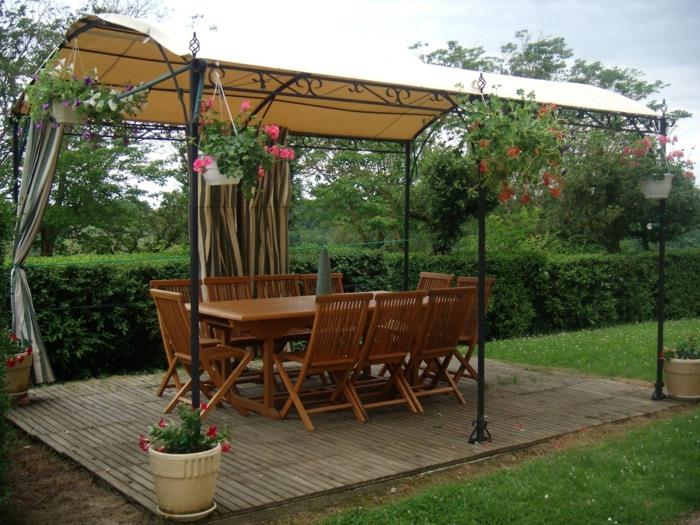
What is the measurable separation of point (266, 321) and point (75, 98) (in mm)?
2025

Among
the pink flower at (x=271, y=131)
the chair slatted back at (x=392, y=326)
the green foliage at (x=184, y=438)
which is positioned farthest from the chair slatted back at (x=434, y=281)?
the green foliage at (x=184, y=438)

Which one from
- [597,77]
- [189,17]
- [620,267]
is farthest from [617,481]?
[597,77]

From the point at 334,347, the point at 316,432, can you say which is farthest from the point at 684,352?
the point at 316,432

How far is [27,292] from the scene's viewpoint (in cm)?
636

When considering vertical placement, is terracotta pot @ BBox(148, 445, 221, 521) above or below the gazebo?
below

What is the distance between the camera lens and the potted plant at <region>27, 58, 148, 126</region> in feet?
17.1

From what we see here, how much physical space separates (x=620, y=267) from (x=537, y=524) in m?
8.85

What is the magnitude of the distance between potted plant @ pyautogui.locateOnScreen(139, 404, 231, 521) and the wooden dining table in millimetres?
1576

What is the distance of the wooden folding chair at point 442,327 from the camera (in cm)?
582

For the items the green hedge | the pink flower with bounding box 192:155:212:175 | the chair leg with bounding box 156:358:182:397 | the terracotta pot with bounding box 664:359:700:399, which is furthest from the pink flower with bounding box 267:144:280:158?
the terracotta pot with bounding box 664:359:700:399

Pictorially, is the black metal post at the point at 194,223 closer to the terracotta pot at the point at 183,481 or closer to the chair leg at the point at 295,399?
the terracotta pot at the point at 183,481

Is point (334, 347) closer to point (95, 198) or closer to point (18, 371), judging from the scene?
point (18, 371)

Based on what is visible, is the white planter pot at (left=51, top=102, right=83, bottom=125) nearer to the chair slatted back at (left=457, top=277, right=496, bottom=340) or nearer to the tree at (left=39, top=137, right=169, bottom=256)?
the chair slatted back at (left=457, top=277, right=496, bottom=340)

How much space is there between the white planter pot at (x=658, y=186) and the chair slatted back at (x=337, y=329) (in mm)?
2570
